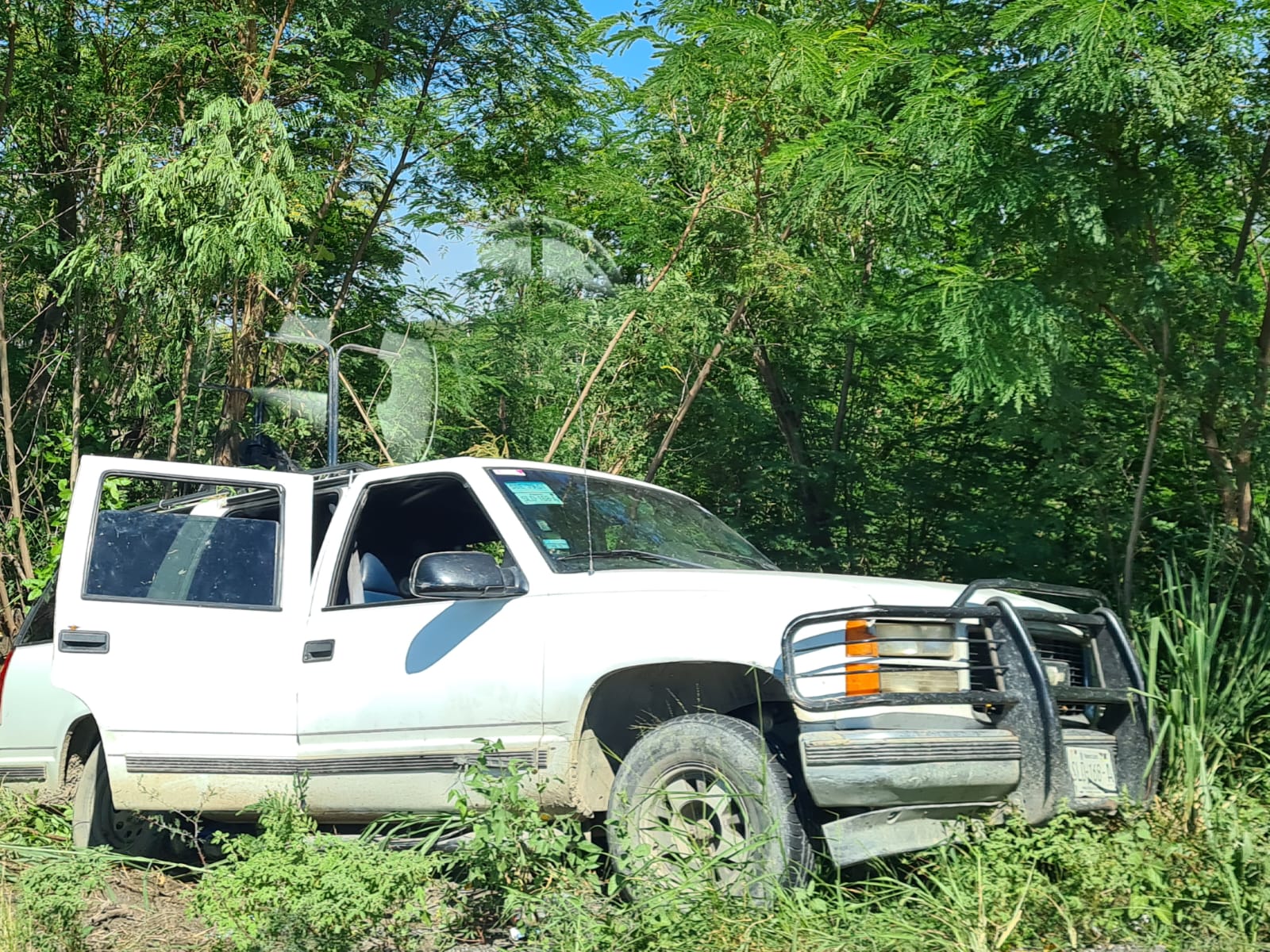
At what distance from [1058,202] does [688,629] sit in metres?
3.89

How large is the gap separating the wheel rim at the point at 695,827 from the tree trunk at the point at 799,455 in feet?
23.3

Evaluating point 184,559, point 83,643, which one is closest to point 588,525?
point 184,559

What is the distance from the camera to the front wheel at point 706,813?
400 cm

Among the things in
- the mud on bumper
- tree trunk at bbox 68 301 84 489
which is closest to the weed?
the mud on bumper

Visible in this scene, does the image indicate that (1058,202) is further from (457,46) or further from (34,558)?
(34,558)

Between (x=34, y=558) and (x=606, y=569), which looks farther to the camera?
(x=34, y=558)

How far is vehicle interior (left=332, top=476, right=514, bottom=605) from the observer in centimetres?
580

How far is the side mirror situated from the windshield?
0.27 meters

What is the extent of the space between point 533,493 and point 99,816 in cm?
260

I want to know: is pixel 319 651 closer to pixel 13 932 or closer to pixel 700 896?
pixel 13 932

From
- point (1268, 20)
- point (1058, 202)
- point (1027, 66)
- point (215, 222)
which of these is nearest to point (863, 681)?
point (1058, 202)

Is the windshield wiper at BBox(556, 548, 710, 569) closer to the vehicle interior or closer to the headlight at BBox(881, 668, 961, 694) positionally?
the vehicle interior

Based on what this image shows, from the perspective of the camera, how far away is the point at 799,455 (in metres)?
A: 11.5

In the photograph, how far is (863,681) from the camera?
4102 mm
